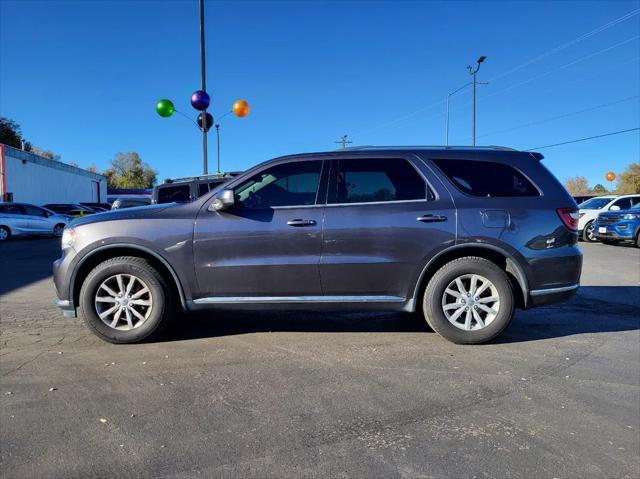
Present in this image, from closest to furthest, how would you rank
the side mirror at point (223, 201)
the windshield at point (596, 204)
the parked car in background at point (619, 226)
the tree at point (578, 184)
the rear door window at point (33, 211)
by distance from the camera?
1. the side mirror at point (223, 201)
2. the parked car in background at point (619, 226)
3. the windshield at point (596, 204)
4. the rear door window at point (33, 211)
5. the tree at point (578, 184)

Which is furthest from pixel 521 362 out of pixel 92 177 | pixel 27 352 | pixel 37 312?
pixel 92 177

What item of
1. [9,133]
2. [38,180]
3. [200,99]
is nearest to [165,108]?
[200,99]

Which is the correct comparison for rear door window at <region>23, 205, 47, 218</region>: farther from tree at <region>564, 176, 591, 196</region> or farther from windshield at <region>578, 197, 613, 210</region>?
tree at <region>564, 176, 591, 196</region>

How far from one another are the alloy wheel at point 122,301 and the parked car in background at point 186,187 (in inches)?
222

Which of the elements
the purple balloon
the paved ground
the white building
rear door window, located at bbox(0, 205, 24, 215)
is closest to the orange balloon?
the purple balloon

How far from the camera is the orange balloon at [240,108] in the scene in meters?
13.9

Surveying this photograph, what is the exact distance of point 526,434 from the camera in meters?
2.99

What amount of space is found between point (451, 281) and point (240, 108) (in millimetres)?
10744

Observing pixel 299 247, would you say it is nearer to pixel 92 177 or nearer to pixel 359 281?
pixel 359 281

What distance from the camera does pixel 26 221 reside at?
19.8 m

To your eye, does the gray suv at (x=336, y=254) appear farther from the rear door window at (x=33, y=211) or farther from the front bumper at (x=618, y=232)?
the rear door window at (x=33, y=211)

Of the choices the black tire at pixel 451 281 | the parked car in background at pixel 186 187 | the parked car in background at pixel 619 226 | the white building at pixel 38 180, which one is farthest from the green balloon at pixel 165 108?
the white building at pixel 38 180

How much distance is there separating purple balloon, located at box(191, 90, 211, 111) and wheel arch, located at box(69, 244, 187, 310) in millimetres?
9261

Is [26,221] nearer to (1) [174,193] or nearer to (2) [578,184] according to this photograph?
(1) [174,193]
